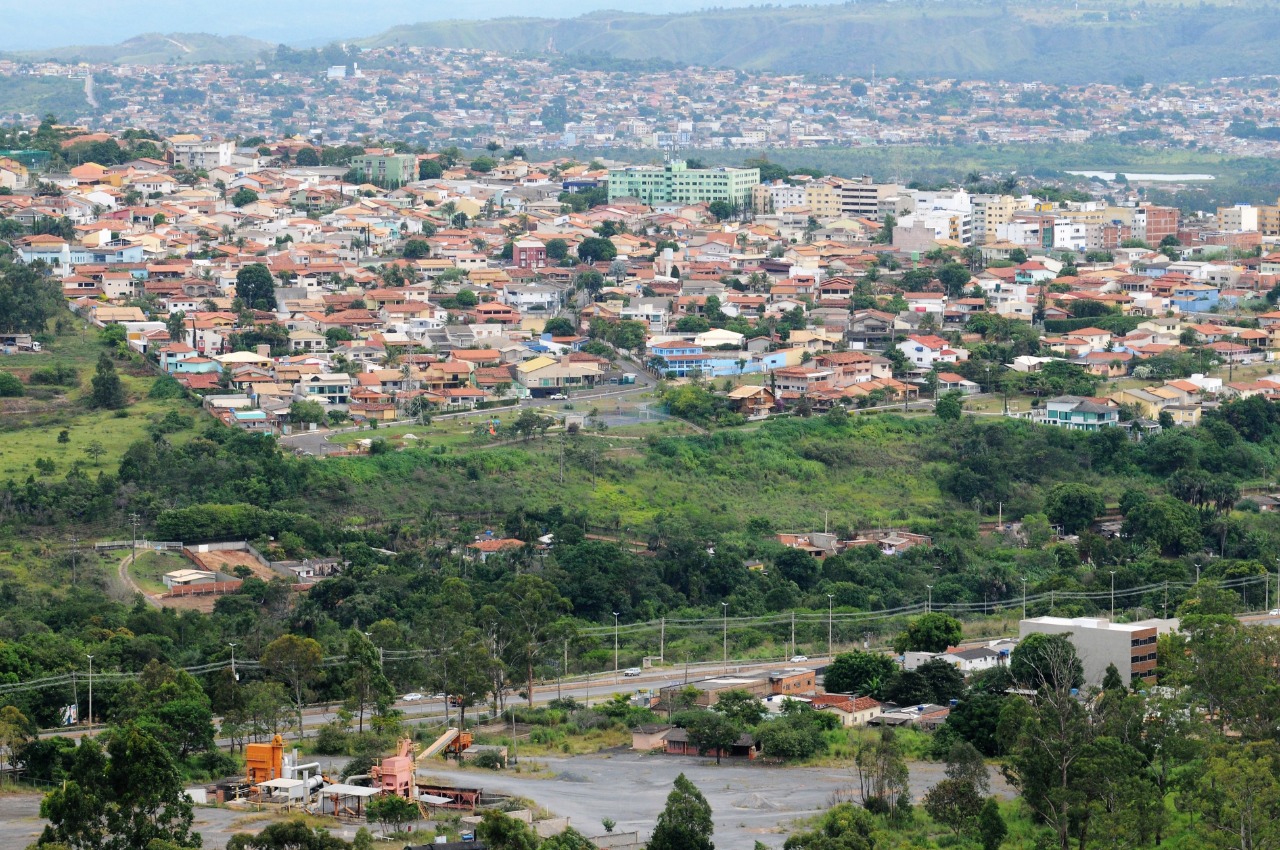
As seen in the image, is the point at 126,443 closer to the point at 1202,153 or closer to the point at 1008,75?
the point at 1202,153

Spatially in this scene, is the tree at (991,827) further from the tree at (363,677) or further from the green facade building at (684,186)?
the green facade building at (684,186)

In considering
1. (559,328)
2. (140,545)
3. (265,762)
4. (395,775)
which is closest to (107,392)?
(140,545)

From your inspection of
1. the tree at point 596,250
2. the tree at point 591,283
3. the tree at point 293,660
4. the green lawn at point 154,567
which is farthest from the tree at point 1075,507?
the tree at point 596,250

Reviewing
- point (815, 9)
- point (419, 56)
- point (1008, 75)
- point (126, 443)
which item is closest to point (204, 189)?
point (126, 443)

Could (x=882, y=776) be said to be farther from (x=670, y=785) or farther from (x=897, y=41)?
(x=897, y=41)

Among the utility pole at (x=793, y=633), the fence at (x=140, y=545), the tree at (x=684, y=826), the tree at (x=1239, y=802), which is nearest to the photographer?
the tree at (x=1239, y=802)

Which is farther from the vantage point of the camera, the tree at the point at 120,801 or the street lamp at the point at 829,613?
the street lamp at the point at 829,613
